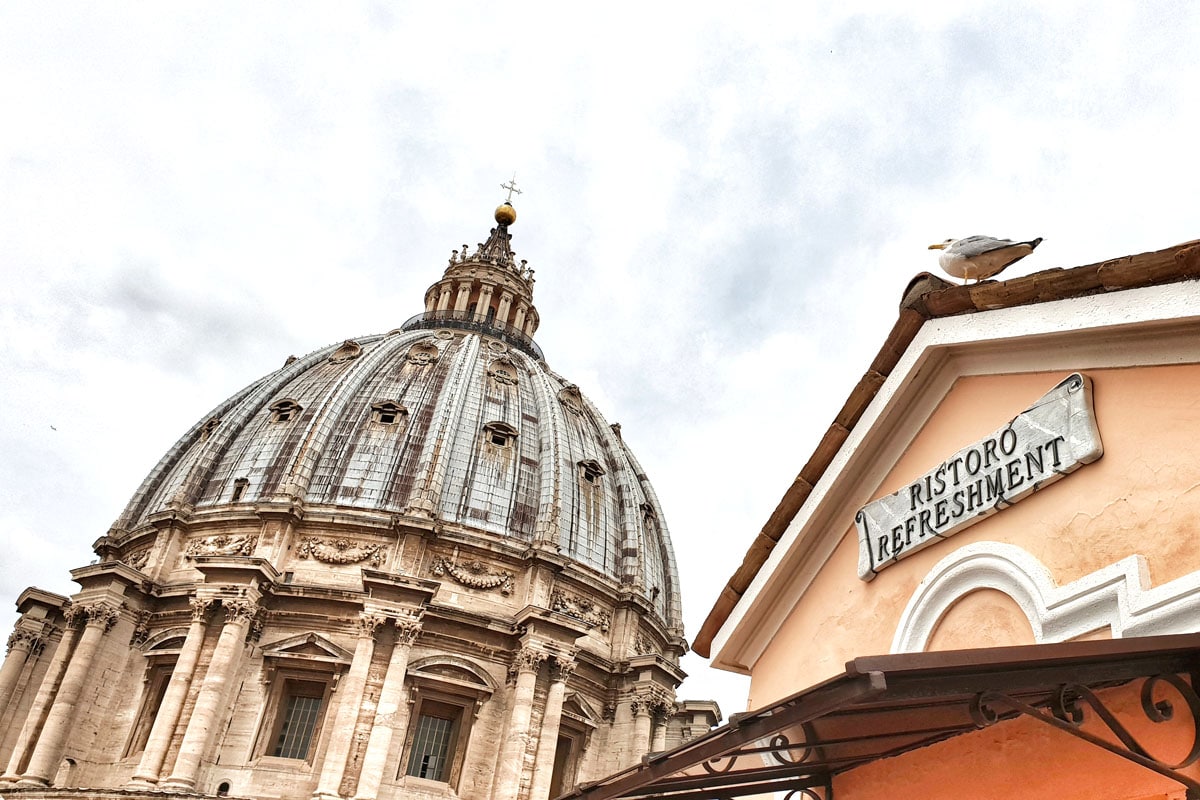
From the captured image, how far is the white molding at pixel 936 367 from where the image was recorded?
4.66 m

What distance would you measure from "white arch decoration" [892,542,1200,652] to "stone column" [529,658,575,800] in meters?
23.7

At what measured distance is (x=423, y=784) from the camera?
91.0 feet

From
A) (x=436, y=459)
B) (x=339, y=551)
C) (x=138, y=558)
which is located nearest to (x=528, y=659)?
(x=339, y=551)

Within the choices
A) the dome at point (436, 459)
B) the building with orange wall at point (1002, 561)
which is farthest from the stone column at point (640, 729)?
the building with orange wall at point (1002, 561)

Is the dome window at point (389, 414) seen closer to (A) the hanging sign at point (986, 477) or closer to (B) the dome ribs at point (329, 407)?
(B) the dome ribs at point (329, 407)

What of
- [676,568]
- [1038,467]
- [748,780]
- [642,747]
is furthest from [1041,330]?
[676,568]

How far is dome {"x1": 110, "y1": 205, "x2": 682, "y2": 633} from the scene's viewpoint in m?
34.6

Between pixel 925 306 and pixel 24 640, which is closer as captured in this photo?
pixel 925 306

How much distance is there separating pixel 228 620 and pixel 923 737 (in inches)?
1058

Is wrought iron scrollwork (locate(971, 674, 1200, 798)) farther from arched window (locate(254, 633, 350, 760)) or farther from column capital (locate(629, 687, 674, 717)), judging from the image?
column capital (locate(629, 687, 674, 717))

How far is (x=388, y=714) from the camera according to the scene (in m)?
27.0

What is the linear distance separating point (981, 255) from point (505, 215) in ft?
167

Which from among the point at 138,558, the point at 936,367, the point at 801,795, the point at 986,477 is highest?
the point at 138,558

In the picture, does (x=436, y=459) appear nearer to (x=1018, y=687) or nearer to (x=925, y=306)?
(x=925, y=306)
